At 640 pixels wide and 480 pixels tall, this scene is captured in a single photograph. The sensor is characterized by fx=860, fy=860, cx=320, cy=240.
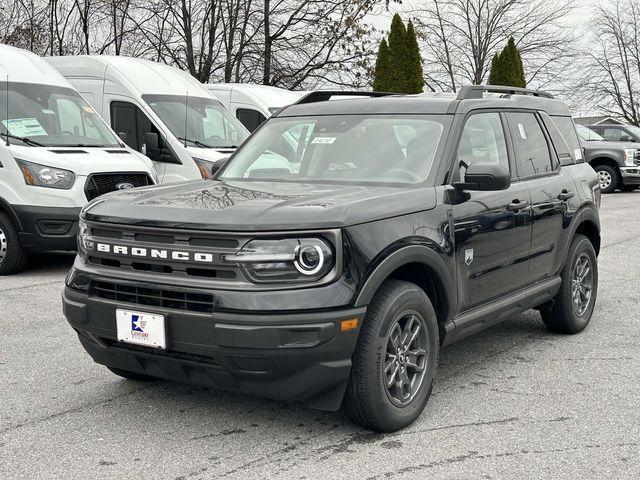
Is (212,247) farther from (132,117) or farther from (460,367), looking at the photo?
(132,117)

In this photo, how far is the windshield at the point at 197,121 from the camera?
12.3 metres

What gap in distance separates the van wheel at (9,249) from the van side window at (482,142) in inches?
226

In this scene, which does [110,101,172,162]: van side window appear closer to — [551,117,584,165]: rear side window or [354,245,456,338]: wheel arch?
[551,117,584,165]: rear side window

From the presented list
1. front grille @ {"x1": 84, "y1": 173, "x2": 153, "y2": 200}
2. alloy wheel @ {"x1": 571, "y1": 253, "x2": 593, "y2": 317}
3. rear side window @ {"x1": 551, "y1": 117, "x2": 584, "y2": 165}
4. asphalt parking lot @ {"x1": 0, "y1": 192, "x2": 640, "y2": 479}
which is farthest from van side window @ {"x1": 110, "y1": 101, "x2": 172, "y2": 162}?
A: alloy wheel @ {"x1": 571, "y1": 253, "x2": 593, "y2": 317}

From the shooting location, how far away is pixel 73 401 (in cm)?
477

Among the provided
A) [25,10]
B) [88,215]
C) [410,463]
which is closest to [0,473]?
[88,215]

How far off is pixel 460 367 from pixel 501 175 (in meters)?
1.44

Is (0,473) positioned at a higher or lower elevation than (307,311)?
lower

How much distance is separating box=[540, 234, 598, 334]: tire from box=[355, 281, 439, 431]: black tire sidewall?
6.63ft

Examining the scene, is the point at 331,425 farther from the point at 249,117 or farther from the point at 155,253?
the point at 249,117

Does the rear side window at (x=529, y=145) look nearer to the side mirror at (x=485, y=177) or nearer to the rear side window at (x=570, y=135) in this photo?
the rear side window at (x=570, y=135)

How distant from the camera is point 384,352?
4.12 m

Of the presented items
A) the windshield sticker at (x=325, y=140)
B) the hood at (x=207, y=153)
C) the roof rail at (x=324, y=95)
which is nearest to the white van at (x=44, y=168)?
the hood at (x=207, y=153)

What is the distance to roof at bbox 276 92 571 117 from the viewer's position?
515cm
